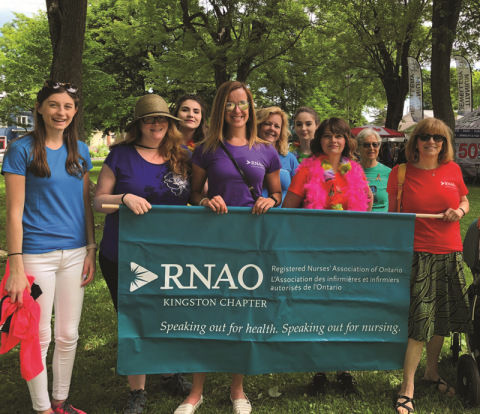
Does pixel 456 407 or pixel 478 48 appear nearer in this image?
pixel 456 407

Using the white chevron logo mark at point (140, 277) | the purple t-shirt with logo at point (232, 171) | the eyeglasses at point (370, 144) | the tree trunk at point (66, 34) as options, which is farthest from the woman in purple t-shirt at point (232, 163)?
the tree trunk at point (66, 34)

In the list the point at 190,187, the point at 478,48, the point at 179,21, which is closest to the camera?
the point at 190,187

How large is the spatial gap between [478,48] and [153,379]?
1401 cm

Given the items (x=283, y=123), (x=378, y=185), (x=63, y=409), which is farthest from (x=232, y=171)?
(x=63, y=409)

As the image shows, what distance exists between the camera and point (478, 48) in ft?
43.0

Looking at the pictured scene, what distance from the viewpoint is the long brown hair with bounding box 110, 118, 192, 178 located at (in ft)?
9.47

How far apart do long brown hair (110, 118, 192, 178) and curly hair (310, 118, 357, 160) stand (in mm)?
1020

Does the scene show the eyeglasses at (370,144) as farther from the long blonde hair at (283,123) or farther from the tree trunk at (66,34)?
the tree trunk at (66,34)

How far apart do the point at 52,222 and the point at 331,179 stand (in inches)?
75.4

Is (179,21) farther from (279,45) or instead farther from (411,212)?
(411,212)

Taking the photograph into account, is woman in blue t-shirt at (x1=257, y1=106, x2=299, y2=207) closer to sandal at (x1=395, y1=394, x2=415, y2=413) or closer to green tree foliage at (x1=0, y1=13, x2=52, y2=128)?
sandal at (x1=395, y1=394, x2=415, y2=413)

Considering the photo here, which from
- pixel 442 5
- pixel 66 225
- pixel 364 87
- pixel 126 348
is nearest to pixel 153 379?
pixel 126 348

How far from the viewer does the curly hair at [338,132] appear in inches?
125

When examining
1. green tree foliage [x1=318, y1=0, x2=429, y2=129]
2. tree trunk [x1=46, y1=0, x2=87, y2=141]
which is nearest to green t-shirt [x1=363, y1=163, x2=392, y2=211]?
tree trunk [x1=46, y1=0, x2=87, y2=141]
